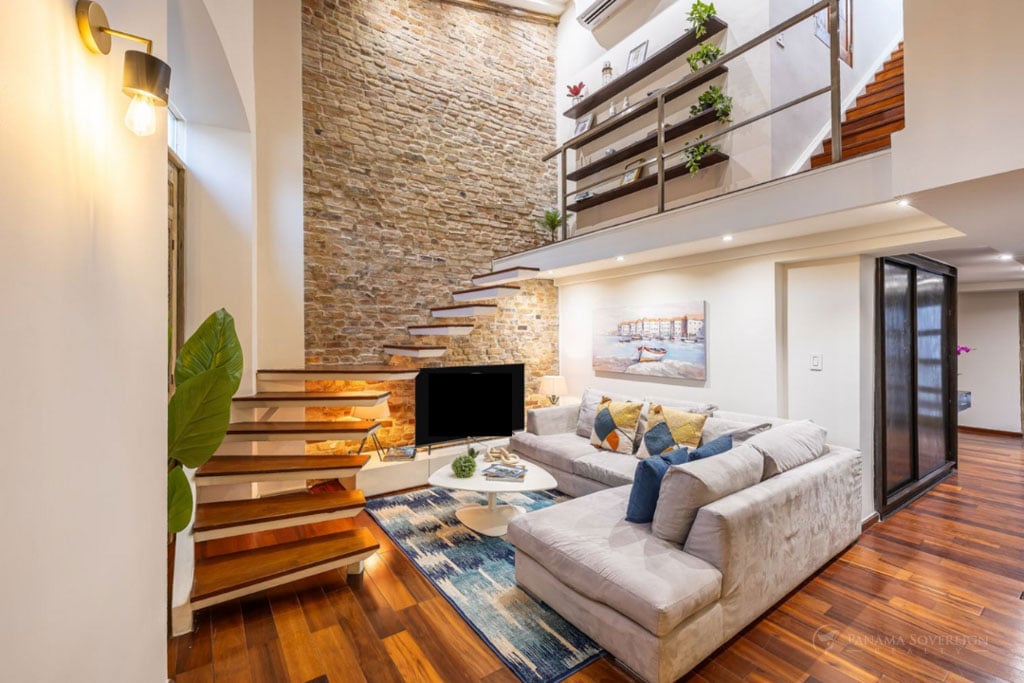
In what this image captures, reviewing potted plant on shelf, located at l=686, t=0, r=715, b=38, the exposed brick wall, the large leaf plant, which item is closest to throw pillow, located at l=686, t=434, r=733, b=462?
the large leaf plant

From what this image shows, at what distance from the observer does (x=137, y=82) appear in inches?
43.2

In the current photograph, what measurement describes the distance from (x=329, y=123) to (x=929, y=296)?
6.02m

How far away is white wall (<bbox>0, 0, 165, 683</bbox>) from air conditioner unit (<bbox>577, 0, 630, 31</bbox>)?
510 centimetres

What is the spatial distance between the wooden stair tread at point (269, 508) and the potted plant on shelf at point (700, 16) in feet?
16.4

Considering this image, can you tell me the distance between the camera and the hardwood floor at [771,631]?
6.35ft

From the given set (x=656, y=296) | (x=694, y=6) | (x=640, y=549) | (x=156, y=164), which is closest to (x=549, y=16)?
(x=694, y=6)

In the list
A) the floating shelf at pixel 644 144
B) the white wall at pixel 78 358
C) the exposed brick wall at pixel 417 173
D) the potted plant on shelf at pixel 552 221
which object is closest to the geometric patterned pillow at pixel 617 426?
the exposed brick wall at pixel 417 173

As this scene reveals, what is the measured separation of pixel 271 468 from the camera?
8.54 feet

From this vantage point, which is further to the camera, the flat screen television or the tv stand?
the flat screen television

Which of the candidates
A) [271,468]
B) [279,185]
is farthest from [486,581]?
[279,185]

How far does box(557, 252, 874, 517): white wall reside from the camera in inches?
129

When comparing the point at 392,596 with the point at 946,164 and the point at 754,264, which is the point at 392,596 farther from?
the point at 754,264

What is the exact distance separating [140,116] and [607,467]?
11.0 feet

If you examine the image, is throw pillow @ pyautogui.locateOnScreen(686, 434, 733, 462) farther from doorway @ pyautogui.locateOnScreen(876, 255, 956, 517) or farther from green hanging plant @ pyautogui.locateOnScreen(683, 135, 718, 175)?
green hanging plant @ pyautogui.locateOnScreen(683, 135, 718, 175)
